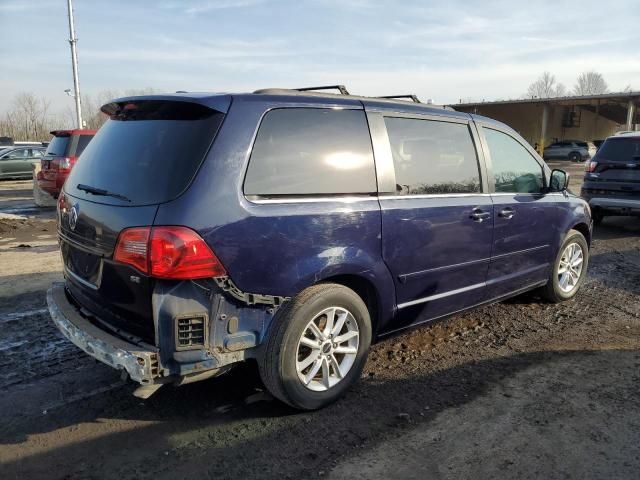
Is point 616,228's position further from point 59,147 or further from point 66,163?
point 59,147

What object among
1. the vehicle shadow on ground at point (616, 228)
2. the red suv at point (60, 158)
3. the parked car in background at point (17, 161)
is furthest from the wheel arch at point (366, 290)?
the parked car in background at point (17, 161)

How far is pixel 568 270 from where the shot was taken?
5344 mm

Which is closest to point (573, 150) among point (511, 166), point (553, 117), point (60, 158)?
point (553, 117)

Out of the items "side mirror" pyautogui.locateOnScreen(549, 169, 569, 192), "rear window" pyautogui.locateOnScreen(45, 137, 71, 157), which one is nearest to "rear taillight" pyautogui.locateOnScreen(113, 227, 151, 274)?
"side mirror" pyautogui.locateOnScreen(549, 169, 569, 192)

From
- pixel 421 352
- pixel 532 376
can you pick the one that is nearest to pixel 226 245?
pixel 421 352

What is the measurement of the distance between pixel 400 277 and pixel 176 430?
5.44 ft

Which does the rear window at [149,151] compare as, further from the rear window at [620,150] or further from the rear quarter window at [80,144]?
the rear quarter window at [80,144]

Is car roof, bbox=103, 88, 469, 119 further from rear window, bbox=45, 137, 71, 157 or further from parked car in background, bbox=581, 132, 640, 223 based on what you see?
rear window, bbox=45, 137, 71, 157

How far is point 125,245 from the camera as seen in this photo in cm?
273

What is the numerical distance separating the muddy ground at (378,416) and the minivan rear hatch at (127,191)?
0.63m

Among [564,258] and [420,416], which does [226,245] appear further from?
[564,258]

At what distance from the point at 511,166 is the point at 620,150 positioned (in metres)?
5.81

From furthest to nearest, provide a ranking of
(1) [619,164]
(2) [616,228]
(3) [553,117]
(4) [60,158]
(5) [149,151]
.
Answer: (3) [553,117], (4) [60,158], (2) [616,228], (1) [619,164], (5) [149,151]

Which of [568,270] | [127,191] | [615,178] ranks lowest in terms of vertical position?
[568,270]
